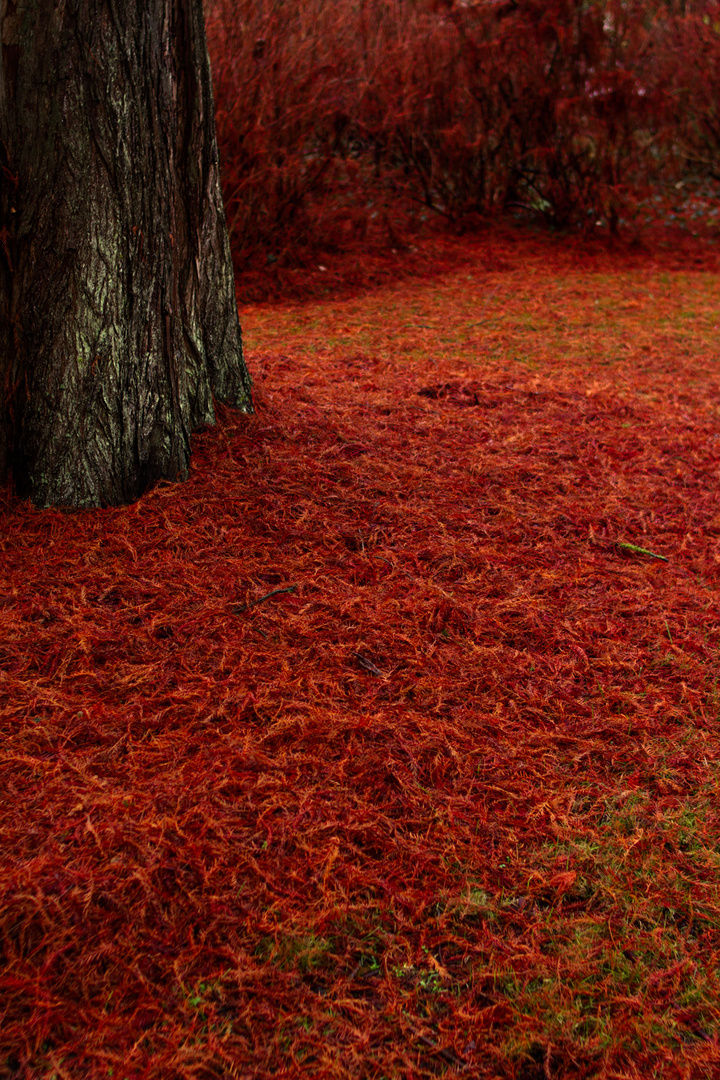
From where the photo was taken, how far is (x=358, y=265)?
8164 millimetres

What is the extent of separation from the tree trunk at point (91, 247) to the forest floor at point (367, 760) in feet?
0.71

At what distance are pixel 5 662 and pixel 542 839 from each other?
5.28 ft

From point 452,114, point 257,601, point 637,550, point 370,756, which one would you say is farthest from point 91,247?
point 452,114

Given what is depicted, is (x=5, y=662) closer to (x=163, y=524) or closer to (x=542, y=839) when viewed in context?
(x=163, y=524)

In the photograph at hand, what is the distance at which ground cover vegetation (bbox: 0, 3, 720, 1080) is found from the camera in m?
1.72

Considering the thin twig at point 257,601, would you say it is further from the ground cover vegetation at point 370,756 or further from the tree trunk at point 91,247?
the tree trunk at point 91,247

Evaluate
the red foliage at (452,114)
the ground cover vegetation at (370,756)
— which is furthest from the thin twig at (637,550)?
the red foliage at (452,114)

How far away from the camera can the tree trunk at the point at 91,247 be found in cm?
293

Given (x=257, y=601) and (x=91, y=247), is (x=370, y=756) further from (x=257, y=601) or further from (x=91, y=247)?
(x=91, y=247)

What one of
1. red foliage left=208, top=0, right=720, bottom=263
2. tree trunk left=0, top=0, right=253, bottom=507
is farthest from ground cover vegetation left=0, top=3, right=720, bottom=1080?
red foliage left=208, top=0, right=720, bottom=263

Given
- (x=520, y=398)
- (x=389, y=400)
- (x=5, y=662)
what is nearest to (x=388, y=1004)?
(x=5, y=662)

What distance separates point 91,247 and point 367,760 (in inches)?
78.5

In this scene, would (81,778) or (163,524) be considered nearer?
(81,778)

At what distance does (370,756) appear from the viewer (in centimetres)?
234
